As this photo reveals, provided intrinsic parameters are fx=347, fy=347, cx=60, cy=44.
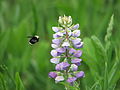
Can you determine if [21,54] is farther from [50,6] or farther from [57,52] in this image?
[57,52]

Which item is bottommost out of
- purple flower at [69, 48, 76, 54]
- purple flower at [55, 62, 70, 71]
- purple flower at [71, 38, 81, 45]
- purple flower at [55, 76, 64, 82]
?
purple flower at [55, 76, 64, 82]

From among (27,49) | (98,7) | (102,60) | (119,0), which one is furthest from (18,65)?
(119,0)

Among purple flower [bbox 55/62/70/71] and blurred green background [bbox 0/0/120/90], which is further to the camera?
blurred green background [bbox 0/0/120/90]

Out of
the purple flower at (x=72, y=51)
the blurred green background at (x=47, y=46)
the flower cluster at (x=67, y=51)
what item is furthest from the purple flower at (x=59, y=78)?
the blurred green background at (x=47, y=46)

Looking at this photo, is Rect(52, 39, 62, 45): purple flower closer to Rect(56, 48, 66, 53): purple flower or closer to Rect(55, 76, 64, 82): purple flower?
Rect(56, 48, 66, 53): purple flower

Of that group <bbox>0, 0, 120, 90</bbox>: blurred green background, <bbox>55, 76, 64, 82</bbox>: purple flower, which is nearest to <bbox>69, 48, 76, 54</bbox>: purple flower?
<bbox>55, 76, 64, 82</bbox>: purple flower

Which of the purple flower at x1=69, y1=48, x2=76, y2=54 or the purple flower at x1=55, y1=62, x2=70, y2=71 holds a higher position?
the purple flower at x1=69, y1=48, x2=76, y2=54

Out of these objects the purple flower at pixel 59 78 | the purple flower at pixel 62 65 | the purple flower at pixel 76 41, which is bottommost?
the purple flower at pixel 59 78

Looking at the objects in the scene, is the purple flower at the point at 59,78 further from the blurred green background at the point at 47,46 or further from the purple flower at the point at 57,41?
the blurred green background at the point at 47,46
